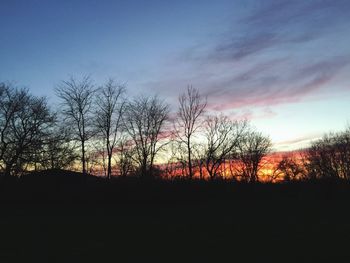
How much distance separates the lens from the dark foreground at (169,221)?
9062mm

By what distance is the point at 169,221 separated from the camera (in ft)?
45.4

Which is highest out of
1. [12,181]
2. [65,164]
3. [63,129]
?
[63,129]

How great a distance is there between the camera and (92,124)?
40.4 metres

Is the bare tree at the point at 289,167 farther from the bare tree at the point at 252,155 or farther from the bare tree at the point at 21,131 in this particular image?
the bare tree at the point at 21,131

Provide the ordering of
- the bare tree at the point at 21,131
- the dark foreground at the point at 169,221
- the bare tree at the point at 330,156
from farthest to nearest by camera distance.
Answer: the bare tree at the point at 330,156 < the bare tree at the point at 21,131 < the dark foreground at the point at 169,221

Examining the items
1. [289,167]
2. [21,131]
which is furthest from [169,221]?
[289,167]

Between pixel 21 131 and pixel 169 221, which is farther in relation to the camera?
pixel 21 131

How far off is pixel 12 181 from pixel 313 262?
1694cm

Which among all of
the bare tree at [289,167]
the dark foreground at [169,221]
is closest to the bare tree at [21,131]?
the dark foreground at [169,221]

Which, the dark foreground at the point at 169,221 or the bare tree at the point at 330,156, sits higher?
the bare tree at the point at 330,156

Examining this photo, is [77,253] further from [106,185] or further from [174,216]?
[106,185]

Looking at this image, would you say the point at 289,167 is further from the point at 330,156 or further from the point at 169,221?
the point at 169,221

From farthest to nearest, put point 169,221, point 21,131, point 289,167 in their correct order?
point 289,167
point 21,131
point 169,221

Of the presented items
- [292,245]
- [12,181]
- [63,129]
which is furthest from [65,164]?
[292,245]
